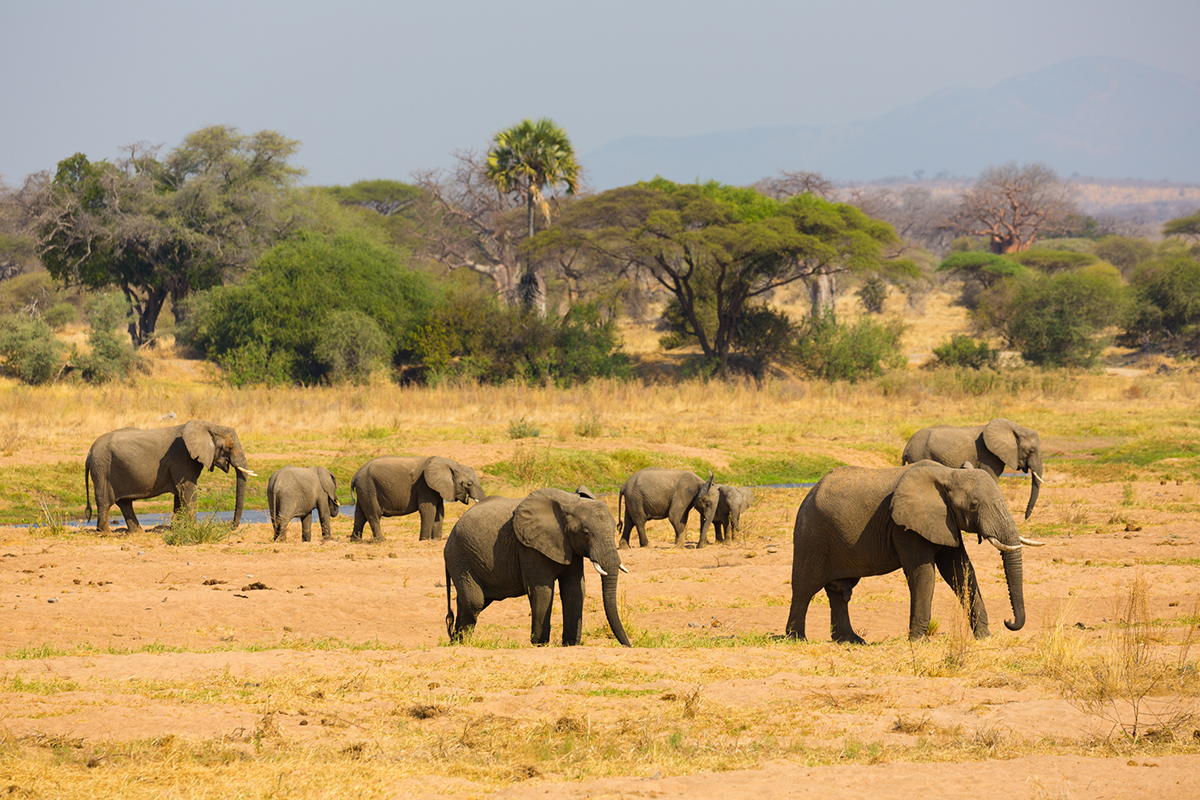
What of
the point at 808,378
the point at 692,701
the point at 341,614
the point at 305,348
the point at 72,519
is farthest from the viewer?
the point at 808,378

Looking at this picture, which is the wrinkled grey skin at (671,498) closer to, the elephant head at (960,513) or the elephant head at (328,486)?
the elephant head at (328,486)

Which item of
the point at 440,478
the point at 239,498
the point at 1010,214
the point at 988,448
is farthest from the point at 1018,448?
the point at 1010,214

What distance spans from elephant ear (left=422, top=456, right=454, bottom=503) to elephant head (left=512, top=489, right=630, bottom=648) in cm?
698

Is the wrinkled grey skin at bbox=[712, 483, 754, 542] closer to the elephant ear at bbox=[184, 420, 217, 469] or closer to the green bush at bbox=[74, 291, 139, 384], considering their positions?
the elephant ear at bbox=[184, 420, 217, 469]

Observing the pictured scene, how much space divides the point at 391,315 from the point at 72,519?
2203cm

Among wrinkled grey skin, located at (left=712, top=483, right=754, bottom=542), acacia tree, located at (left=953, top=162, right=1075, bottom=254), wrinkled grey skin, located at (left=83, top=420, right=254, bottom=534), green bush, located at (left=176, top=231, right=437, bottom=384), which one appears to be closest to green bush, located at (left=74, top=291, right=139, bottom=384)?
green bush, located at (left=176, top=231, right=437, bottom=384)

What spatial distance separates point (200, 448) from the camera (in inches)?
663

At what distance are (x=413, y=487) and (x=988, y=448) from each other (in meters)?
8.83

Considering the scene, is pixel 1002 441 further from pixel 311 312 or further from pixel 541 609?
pixel 311 312

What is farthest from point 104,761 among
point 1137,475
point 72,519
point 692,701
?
point 1137,475

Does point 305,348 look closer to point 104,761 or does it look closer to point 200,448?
point 200,448

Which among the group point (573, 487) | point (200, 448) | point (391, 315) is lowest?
point (573, 487)

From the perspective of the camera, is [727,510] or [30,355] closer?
[727,510]

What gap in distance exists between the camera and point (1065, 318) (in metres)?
46.2
